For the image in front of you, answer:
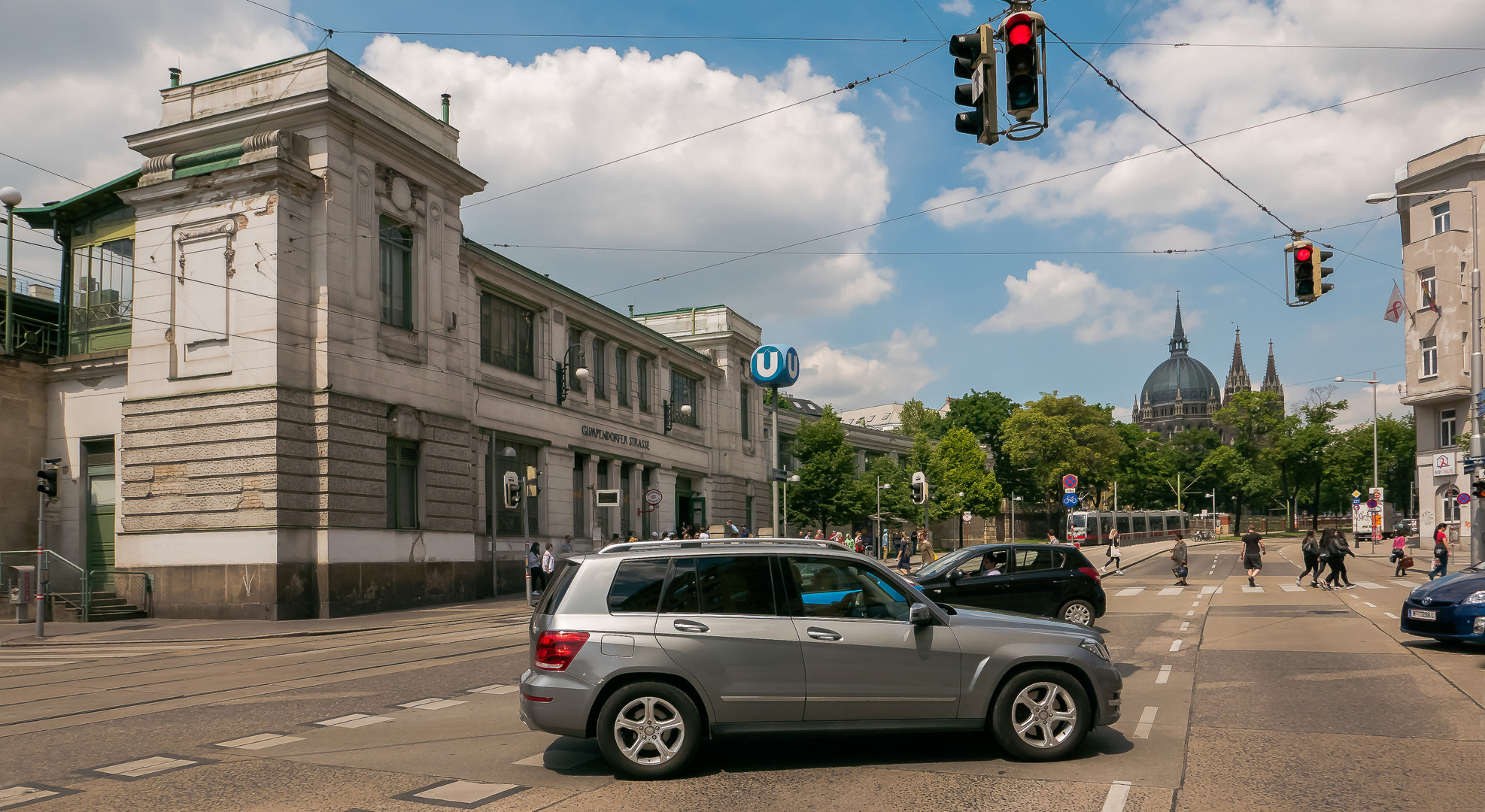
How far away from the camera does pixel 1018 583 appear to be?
1564 centimetres

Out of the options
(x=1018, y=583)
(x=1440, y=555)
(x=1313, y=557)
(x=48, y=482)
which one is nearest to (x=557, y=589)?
(x=1018, y=583)

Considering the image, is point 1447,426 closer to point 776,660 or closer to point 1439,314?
point 1439,314

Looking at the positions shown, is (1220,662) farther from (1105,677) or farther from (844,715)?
(844,715)

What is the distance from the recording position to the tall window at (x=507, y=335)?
109ft

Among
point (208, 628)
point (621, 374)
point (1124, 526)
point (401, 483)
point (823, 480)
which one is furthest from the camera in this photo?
point (1124, 526)

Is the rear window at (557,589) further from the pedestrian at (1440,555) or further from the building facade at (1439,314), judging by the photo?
the building facade at (1439,314)

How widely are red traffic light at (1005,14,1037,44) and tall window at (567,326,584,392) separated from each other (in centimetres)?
2964

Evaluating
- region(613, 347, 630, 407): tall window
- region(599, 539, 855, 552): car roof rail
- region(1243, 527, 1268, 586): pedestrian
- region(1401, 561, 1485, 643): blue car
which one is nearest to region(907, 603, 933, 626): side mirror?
region(599, 539, 855, 552): car roof rail

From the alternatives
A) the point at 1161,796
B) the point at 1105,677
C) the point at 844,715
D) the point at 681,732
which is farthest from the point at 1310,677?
the point at 681,732

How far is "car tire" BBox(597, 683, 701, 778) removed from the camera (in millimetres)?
6773

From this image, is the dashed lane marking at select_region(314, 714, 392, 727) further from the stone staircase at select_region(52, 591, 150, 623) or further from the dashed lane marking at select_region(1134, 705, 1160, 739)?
the stone staircase at select_region(52, 591, 150, 623)

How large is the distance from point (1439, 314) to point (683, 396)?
3691 centimetres

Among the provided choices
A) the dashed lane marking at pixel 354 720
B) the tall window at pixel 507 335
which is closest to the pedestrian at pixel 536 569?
the tall window at pixel 507 335

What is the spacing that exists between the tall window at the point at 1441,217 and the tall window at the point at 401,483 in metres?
48.3
